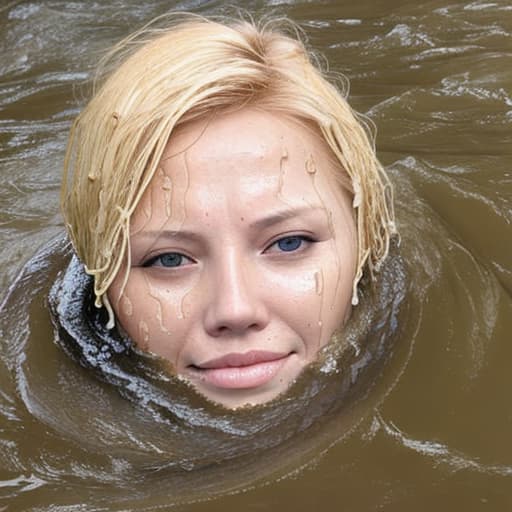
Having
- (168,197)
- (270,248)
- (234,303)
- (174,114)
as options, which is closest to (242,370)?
(234,303)

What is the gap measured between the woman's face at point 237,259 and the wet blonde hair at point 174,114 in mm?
49

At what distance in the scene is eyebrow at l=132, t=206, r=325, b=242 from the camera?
7.87ft

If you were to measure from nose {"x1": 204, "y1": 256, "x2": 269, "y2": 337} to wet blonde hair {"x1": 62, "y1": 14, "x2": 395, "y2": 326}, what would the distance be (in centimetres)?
29

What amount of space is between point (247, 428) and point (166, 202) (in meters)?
0.62

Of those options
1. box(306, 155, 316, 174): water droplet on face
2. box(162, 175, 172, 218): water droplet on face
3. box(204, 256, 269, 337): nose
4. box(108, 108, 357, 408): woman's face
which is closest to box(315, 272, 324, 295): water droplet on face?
box(108, 108, 357, 408): woman's face

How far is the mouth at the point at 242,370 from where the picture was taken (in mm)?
2430

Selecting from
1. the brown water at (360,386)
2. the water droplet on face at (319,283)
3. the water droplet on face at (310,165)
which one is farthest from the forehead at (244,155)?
the brown water at (360,386)

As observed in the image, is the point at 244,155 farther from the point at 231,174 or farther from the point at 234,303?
the point at 234,303

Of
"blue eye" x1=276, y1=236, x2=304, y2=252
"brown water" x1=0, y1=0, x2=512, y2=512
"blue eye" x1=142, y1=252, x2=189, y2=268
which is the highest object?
"blue eye" x1=276, y1=236, x2=304, y2=252

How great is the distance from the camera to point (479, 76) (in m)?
4.23

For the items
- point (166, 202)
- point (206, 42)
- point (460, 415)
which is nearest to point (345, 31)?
point (206, 42)

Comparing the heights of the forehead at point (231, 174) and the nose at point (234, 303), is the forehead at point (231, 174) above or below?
above

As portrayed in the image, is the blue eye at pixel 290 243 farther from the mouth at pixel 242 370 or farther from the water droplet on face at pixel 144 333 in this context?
the water droplet on face at pixel 144 333

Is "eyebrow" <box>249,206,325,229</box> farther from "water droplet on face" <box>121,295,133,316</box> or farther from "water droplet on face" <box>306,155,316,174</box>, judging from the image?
"water droplet on face" <box>121,295,133,316</box>
